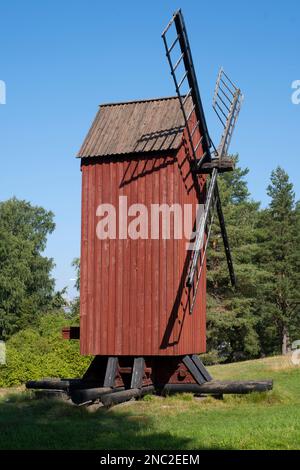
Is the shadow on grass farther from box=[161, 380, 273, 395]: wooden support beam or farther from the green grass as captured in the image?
box=[161, 380, 273, 395]: wooden support beam

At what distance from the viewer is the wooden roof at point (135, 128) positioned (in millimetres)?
16219

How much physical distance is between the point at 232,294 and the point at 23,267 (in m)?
15.7

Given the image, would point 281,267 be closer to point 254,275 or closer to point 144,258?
point 254,275

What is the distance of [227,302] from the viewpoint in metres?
39.7

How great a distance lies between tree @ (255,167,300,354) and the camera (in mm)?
45500

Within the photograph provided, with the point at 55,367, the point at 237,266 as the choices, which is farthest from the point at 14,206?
the point at 55,367

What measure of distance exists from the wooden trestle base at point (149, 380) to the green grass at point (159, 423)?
32 cm

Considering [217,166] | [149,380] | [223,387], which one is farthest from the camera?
[217,166]

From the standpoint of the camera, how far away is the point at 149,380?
53.6 ft

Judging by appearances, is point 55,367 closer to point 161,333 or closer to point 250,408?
point 161,333

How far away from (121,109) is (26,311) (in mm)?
31040

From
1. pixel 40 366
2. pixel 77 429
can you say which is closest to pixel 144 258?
pixel 77 429

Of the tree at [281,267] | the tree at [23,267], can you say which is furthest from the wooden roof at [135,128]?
the tree at [23,267]

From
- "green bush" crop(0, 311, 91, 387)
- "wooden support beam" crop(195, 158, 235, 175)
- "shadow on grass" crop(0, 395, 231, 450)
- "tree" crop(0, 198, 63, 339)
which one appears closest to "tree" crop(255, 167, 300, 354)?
"tree" crop(0, 198, 63, 339)
